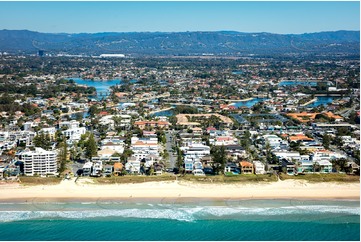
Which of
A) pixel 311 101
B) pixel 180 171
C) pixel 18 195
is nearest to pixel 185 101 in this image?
pixel 311 101

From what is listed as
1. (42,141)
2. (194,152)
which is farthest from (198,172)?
(42,141)

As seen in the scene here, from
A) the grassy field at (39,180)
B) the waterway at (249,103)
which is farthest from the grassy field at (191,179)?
the waterway at (249,103)

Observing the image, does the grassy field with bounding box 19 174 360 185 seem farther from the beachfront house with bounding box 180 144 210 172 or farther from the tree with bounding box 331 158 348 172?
the beachfront house with bounding box 180 144 210 172

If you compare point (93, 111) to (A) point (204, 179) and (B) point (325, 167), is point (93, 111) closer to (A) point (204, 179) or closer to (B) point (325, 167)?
(A) point (204, 179)

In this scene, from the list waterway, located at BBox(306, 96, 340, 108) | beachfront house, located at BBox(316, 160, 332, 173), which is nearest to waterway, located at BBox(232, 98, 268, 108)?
waterway, located at BBox(306, 96, 340, 108)

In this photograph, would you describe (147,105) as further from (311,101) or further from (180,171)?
(180,171)

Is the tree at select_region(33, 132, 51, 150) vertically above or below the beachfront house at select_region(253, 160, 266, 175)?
below
